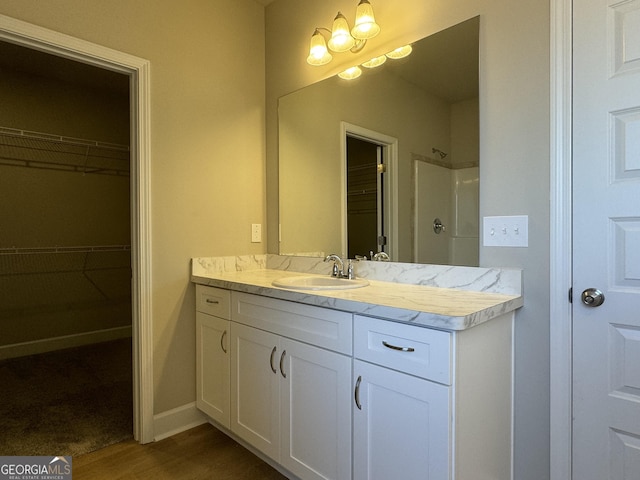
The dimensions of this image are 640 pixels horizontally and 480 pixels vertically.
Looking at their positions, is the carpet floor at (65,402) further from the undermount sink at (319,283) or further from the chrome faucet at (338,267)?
the chrome faucet at (338,267)

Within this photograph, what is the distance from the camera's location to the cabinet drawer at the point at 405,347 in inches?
44.4

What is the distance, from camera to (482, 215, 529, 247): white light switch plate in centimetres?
145

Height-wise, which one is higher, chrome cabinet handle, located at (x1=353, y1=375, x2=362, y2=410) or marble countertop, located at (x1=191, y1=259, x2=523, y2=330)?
marble countertop, located at (x1=191, y1=259, x2=523, y2=330)

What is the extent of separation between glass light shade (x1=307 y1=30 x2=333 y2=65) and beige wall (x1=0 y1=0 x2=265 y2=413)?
0.56 metres

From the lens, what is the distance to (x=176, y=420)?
2.16m

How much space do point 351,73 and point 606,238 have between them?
4.63 ft

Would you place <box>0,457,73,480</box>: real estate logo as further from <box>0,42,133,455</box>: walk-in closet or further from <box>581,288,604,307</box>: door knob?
<box>581,288,604,307</box>: door knob

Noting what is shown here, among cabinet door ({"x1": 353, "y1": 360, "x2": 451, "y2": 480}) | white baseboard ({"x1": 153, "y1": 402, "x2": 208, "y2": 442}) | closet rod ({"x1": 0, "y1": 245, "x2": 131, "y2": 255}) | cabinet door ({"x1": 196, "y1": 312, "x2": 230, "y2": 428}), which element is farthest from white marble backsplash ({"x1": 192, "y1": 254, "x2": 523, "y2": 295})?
closet rod ({"x1": 0, "y1": 245, "x2": 131, "y2": 255})

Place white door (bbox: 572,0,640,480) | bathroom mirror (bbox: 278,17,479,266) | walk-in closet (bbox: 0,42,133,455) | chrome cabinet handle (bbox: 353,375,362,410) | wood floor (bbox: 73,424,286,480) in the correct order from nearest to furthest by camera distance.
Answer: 1. white door (bbox: 572,0,640,480)
2. chrome cabinet handle (bbox: 353,375,362,410)
3. bathroom mirror (bbox: 278,17,479,266)
4. wood floor (bbox: 73,424,286,480)
5. walk-in closet (bbox: 0,42,133,455)

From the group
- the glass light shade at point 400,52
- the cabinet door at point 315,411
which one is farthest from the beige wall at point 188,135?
the glass light shade at point 400,52

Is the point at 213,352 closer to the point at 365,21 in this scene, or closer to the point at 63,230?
the point at 365,21

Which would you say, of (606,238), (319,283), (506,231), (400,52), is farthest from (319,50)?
(606,238)

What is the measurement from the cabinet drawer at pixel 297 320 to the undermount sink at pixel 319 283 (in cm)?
9

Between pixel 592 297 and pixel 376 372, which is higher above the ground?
pixel 592 297
